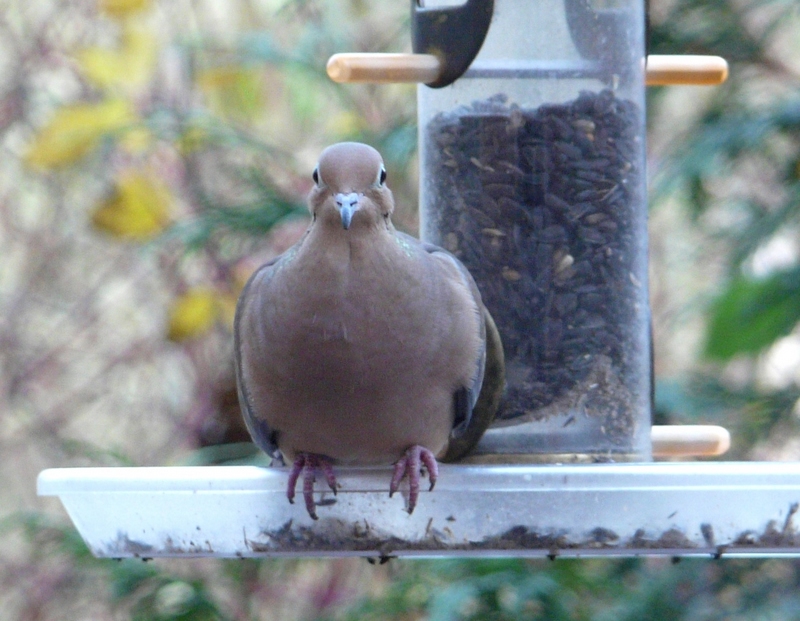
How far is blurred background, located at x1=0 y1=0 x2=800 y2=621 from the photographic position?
4457 millimetres

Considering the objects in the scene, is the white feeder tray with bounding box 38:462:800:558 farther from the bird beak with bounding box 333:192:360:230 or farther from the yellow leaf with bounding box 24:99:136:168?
the yellow leaf with bounding box 24:99:136:168

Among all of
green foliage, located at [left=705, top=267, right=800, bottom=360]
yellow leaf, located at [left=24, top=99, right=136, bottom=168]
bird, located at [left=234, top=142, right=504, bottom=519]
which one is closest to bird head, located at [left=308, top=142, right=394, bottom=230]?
bird, located at [left=234, top=142, right=504, bottom=519]

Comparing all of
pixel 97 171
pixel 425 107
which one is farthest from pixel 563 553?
pixel 97 171

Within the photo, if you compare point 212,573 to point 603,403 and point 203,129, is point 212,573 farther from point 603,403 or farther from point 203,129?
point 603,403

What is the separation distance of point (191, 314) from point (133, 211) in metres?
0.48

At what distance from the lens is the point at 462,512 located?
2533 mm

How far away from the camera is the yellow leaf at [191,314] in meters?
5.18

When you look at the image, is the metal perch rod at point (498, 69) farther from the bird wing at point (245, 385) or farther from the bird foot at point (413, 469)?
the bird foot at point (413, 469)

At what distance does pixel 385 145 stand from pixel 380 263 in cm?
212

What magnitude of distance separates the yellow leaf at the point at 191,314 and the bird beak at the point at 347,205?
104 inches

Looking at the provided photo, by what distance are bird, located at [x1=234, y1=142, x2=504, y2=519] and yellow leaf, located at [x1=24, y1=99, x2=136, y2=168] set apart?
7.47 feet

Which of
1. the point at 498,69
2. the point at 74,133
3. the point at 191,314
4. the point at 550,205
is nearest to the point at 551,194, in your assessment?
the point at 550,205

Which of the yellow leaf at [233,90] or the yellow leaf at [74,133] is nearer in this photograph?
the yellow leaf at [74,133]

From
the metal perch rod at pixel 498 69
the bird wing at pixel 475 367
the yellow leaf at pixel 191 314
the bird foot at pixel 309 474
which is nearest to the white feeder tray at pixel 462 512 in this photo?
the bird foot at pixel 309 474
